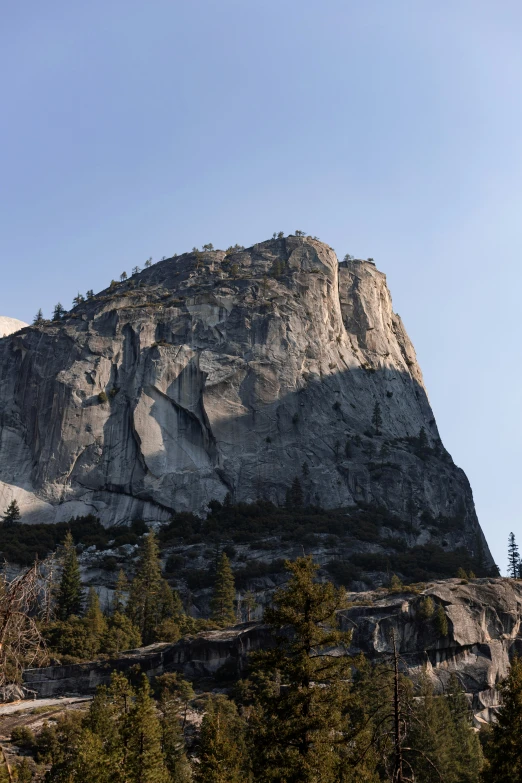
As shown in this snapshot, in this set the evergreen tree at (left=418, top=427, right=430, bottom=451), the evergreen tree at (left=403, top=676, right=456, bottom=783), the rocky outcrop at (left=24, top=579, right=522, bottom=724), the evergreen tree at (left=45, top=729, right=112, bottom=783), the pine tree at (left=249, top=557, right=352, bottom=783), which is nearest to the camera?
the pine tree at (left=249, top=557, right=352, bottom=783)

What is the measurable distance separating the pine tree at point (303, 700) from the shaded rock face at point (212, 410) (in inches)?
3672

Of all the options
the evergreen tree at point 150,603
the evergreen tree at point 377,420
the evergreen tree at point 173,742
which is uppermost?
the evergreen tree at point 377,420

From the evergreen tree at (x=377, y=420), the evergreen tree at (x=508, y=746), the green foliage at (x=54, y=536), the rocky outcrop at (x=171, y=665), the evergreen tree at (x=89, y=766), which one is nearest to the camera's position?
the evergreen tree at (x=508, y=746)

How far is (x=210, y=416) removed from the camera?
130m

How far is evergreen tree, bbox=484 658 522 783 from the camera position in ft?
106

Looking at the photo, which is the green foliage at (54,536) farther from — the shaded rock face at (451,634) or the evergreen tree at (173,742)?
the evergreen tree at (173,742)

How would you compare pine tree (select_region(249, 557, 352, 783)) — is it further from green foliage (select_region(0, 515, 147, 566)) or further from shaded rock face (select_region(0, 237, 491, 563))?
shaded rock face (select_region(0, 237, 491, 563))

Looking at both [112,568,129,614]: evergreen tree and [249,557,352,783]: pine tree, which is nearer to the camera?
[249,557,352,783]: pine tree

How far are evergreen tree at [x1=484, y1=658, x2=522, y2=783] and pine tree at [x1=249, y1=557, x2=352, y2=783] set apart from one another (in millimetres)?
7394

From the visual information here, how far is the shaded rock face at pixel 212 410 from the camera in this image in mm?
125625

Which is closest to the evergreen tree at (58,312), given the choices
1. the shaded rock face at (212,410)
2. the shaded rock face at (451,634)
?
the shaded rock face at (212,410)

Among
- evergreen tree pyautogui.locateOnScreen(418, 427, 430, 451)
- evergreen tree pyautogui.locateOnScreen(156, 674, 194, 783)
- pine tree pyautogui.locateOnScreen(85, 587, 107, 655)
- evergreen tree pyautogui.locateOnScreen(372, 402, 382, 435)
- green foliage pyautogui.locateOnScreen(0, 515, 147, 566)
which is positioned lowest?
evergreen tree pyautogui.locateOnScreen(156, 674, 194, 783)

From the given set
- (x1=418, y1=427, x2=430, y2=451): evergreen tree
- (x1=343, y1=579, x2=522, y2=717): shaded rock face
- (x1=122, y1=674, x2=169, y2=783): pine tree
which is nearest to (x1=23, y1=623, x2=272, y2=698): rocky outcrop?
(x1=343, y1=579, x2=522, y2=717): shaded rock face

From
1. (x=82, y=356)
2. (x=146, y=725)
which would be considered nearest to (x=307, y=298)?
(x=82, y=356)
